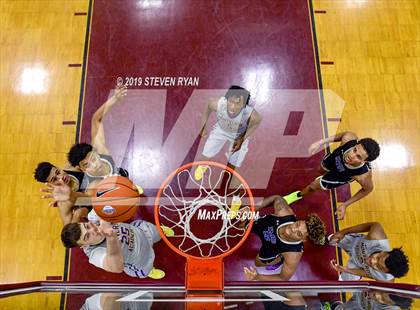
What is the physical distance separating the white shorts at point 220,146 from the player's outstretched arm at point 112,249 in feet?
5.48

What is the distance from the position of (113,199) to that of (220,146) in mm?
1511

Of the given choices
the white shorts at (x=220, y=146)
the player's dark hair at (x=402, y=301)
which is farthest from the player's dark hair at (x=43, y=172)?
the player's dark hair at (x=402, y=301)

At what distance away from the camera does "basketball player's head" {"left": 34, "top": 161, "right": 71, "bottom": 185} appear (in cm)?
405

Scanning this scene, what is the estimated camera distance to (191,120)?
209 inches

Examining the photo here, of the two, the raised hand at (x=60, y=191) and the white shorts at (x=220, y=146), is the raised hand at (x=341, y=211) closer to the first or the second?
the white shorts at (x=220, y=146)

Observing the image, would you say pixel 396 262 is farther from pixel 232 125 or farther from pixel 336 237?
pixel 232 125

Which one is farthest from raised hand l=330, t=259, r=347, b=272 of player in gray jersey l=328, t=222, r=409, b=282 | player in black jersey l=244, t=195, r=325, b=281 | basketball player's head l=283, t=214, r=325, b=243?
basketball player's head l=283, t=214, r=325, b=243

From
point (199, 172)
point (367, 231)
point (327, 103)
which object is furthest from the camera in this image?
point (327, 103)

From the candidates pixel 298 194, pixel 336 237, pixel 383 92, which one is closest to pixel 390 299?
pixel 336 237

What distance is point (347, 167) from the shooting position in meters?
4.23

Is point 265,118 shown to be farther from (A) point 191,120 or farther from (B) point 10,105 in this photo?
(B) point 10,105

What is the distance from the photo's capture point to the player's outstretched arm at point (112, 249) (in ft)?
11.3

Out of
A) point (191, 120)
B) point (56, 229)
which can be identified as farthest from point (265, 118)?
point (56, 229)

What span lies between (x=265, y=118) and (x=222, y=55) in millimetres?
1048
